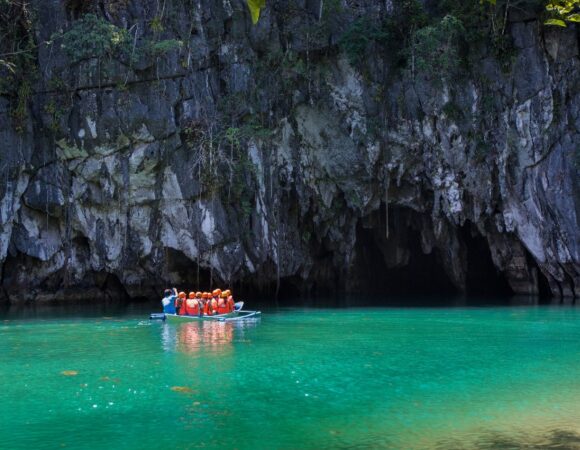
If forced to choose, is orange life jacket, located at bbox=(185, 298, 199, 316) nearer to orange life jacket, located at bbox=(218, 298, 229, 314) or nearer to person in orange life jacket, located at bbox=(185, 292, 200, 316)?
person in orange life jacket, located at bbox=(185, 292, 200, 316)

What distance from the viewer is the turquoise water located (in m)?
7.80

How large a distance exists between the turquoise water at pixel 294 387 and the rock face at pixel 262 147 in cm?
767

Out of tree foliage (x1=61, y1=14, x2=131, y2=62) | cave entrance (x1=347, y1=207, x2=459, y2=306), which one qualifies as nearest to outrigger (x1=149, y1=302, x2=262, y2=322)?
cave entrance (x1=347, y1=207, x2=459, y2=306)

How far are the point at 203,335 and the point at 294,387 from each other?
6827 mm

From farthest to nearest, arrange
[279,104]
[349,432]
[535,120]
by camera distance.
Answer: [279,104] → [535,120] → [349,432]

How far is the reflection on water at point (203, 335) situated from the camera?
14.6m

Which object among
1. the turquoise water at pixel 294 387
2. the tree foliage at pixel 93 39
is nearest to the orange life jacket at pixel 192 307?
the turquoise water at pixel 294 387

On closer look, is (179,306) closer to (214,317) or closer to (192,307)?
(192,307)

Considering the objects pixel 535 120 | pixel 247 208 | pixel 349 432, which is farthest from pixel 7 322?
pixel 535 120

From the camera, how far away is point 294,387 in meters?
10.3

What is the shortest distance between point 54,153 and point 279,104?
8.23 m

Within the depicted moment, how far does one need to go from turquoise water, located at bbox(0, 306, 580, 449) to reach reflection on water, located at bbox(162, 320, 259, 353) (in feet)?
0.16

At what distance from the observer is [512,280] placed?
1075 inches

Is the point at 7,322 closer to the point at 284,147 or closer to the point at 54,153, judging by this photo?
the point at 54,153
